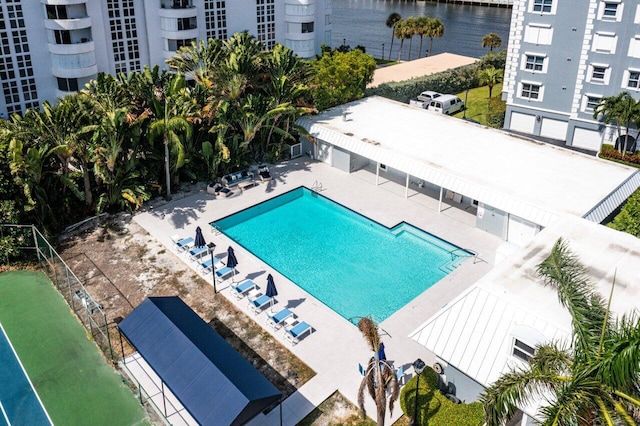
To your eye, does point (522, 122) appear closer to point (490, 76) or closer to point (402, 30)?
point (490, 76)

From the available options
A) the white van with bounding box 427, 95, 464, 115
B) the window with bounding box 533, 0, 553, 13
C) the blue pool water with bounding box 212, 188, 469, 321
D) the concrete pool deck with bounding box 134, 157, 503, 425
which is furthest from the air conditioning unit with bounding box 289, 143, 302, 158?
the window with bounding box 533, 0, 553, 13

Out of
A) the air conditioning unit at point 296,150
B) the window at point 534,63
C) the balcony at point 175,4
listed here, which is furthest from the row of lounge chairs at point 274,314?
the balcony at point 175,4

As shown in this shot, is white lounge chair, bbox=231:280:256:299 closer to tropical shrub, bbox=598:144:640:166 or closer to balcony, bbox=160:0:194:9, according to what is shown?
tropical shrub, bbox=598:144:640:166

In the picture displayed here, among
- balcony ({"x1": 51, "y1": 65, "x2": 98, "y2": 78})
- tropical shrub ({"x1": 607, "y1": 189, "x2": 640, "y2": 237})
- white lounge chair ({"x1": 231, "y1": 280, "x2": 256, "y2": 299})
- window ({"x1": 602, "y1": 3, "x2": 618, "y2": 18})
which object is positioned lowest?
white lounge chair ({"x1": 231, "y1": 280, "x2": 256, "y2": 299})

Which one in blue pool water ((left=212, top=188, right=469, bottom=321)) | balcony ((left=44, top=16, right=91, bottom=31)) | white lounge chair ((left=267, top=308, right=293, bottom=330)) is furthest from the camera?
balcony ((left=44, top=16, right=91, bottom=31))

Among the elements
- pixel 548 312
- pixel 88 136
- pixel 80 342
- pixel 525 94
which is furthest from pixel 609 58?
pixel 80 342

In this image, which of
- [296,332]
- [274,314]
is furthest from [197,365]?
→ [274,314]

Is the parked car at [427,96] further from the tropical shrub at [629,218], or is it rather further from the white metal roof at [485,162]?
the tropical shrub at [629,218]
